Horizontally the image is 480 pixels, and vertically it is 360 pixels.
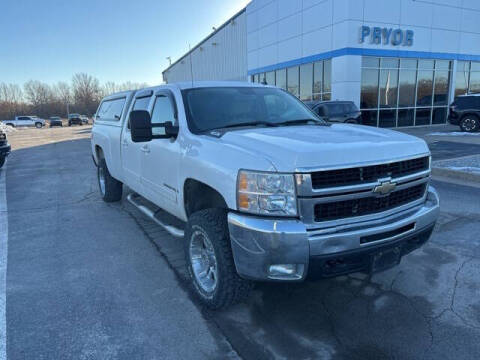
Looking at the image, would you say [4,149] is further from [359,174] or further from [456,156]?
[456,156]

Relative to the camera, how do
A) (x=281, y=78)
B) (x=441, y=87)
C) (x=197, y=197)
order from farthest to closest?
1. (x=281, y=78)
2. (x=441, y=87)
3. (x=197, y=197)

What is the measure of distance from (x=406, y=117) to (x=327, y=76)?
5.36m

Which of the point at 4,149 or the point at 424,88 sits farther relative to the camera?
the point at 424,88

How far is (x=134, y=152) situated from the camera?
4.91 m

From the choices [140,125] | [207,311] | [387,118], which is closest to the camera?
[207,311]

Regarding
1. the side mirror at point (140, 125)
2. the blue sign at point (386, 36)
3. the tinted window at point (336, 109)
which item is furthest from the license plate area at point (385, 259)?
the blue sign at point (386, 36)

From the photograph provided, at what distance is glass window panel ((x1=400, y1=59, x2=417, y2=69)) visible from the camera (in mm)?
20375

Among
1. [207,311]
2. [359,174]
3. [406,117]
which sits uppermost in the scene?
[359,174]

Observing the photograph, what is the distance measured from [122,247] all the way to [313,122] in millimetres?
2818

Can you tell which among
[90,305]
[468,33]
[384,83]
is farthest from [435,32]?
[90,305]

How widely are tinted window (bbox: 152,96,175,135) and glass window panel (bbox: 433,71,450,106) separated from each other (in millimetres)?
22019

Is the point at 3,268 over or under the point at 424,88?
under

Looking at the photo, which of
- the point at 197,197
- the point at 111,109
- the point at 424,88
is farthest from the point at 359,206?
the point at 424,88

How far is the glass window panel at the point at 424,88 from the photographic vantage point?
2118cm
